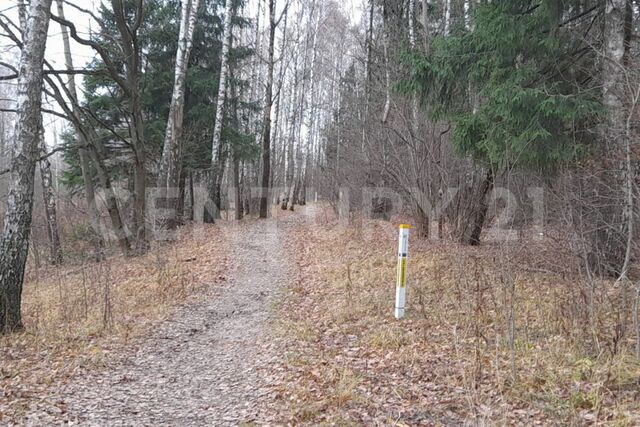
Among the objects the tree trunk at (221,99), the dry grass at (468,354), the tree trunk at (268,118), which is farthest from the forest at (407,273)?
the tree trunk at (268,118)

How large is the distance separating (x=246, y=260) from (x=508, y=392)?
851 centimetres

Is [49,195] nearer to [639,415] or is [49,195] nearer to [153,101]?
[153,101]

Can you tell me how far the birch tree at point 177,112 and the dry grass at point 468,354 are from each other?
762cm

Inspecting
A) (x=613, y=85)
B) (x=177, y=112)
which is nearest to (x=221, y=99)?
(x=177, y=112)

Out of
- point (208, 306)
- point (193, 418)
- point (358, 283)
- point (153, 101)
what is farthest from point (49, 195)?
point (193, 418)

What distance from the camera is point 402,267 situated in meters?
5.77

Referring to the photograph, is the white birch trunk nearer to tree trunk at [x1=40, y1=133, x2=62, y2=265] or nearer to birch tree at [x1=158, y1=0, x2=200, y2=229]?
birch tree at [x1=158, y1=0, x2=200, y2=229]

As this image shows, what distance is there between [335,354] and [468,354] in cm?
150

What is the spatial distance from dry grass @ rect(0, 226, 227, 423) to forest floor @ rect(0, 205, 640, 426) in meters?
0.03

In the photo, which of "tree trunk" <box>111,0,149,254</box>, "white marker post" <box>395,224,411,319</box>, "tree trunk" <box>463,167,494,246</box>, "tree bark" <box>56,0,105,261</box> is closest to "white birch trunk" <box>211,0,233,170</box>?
"tree trunk" <box>111,0,149,254</box>

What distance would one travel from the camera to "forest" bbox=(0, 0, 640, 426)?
3990 millimetres

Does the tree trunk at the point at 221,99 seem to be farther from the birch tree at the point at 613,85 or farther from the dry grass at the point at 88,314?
the birch tree at the point at 613,85

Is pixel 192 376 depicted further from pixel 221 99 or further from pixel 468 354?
pixel 221 99

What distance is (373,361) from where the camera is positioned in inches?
190
